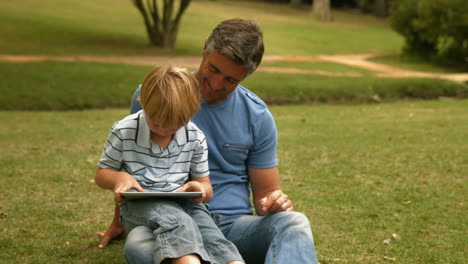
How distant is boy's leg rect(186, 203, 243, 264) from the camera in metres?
2.92

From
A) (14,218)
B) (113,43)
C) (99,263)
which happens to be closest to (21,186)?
(14,218)

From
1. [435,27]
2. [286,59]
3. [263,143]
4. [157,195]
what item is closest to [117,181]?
[157,195]

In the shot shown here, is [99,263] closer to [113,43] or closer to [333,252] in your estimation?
[333,252]

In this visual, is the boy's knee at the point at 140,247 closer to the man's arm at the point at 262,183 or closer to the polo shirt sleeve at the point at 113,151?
the polo shirt sleeve at the point at 113,151

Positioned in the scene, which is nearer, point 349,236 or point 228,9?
point 349,236

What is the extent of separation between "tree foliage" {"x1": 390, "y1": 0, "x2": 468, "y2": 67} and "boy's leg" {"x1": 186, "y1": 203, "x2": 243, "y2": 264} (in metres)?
15.8

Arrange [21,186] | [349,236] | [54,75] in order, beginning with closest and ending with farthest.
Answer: [349,236] → [21,186] → [54,75]

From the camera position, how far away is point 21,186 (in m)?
5.67

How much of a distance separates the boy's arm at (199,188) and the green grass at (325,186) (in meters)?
1.08

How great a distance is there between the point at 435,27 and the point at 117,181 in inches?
679

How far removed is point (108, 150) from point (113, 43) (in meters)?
16.7

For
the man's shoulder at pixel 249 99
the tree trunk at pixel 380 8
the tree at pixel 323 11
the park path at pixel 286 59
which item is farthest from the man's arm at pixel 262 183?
the tree trunk at pixel 380 8

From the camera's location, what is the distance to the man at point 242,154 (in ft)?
9.98

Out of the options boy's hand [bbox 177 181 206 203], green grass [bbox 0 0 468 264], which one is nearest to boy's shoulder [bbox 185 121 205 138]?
boy's hand [bbox 177 181 206 203]
